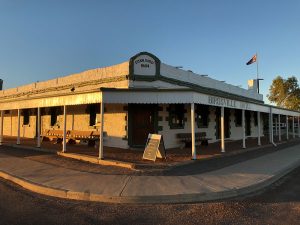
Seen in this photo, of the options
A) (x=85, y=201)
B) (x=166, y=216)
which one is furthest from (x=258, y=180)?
(x=85, y=201)

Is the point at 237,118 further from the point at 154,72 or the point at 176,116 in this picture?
the point at 154,72

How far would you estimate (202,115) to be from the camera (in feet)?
66.3

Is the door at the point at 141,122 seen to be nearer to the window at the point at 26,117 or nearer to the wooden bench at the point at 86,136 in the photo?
the wooden bench at the point at 86,136

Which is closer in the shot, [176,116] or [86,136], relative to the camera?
[86,136]

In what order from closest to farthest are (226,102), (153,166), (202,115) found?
(153,166) → (226,102) → (202,115)

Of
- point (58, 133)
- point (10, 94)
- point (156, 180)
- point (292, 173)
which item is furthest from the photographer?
point (10, 94)

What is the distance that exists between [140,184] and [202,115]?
1269cm

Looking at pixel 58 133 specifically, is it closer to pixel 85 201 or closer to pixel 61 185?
pixel 61 185

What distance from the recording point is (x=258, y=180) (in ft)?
29.3

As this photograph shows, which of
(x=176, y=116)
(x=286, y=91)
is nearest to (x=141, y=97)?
(x=176, y=116)

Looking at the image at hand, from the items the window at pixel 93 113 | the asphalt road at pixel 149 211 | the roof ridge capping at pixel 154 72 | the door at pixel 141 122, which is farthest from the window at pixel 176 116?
the asphalt road at pixel 149 211

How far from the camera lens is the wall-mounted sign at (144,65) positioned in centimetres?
1605

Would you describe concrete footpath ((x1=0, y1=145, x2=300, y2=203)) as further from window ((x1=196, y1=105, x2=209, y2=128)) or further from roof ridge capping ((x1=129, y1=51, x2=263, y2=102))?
window ((x1=196, y1=105, x2=209, y2=128))

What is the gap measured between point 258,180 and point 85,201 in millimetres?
5238
